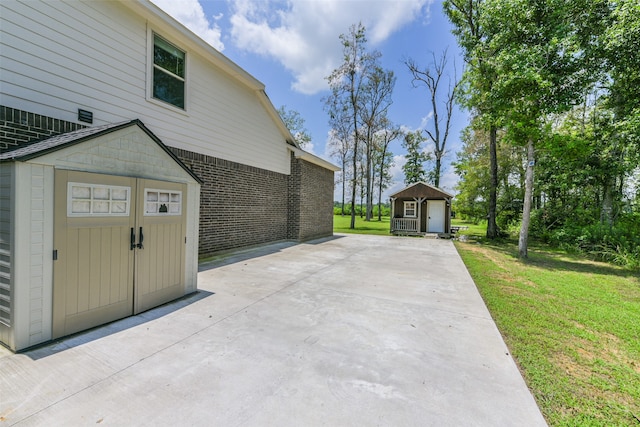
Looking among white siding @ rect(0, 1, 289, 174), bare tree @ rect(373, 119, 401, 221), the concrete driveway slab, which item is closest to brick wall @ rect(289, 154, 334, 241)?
white siding @ rect(0, 1, 289, 174)

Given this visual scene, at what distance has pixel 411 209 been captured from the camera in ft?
61.8

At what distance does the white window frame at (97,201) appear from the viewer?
9.81ft

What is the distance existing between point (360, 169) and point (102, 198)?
117 feet

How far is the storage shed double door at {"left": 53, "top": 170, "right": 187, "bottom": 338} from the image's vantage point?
293 centimetres

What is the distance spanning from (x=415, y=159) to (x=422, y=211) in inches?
849

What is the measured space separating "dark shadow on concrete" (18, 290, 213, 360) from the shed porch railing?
626 inches

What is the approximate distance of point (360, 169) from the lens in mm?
37219

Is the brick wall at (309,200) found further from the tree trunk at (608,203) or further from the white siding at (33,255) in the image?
the tree trunk at (608,203)

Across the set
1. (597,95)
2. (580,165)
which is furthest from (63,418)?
(597,95)

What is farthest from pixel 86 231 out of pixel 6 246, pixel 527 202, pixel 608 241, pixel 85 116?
pixel 608 241

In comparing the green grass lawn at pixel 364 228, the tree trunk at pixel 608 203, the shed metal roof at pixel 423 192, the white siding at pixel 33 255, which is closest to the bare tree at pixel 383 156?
the green grass lawn at pixel 364 228

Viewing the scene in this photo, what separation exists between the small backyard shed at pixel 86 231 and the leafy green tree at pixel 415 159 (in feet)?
120

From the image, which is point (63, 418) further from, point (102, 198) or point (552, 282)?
point (552, 282)

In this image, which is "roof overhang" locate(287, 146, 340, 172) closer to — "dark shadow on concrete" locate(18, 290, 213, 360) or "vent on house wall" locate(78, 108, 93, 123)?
"vent on house wall" locate(78, 108, 93, 123)
